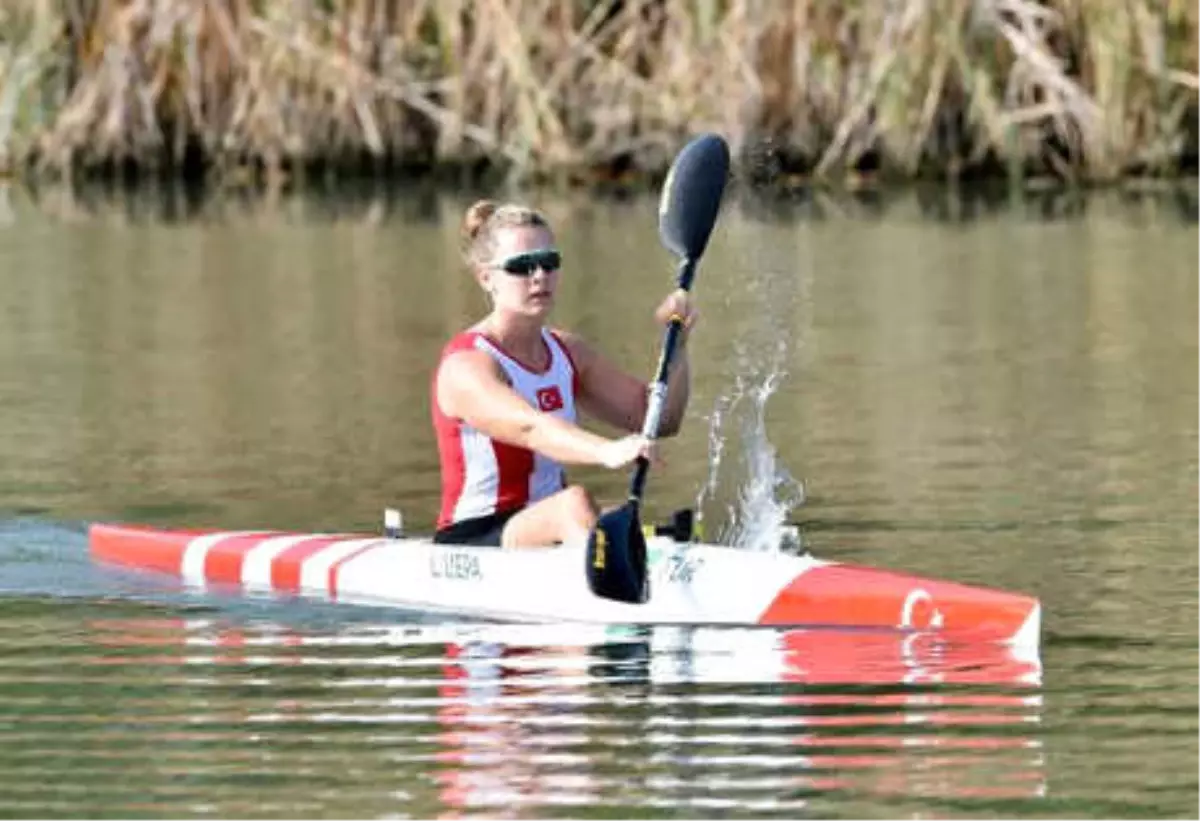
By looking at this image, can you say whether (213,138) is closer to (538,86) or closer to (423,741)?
(538,86)

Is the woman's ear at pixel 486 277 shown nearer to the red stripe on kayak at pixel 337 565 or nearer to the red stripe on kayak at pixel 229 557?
the red stripe on kayak at pixel 337 565

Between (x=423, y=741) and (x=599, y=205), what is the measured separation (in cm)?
1984

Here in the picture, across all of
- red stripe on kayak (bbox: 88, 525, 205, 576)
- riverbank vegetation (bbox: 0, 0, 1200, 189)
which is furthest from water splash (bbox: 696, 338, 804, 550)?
riverbank vegetation (bbox: 0, 0, 1200, 189)

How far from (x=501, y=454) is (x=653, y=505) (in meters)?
2.08

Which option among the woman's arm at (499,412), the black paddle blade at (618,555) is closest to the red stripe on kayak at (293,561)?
the woman's arm at (499,412)

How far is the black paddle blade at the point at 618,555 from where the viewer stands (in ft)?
37.9

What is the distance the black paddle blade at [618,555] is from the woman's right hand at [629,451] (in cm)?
22

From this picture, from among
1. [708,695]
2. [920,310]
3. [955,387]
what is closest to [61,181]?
[920,310]

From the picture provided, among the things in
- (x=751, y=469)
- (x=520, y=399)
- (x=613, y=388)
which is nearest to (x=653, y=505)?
(x=751, y=469)

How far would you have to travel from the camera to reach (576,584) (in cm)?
1188

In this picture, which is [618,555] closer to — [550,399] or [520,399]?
[520,399]

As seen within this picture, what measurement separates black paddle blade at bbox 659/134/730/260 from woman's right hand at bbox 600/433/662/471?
1.29 metres

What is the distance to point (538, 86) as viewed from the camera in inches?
1171

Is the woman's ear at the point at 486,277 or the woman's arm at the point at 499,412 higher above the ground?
the woman's ear at the point at 486,277
